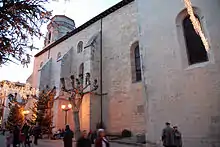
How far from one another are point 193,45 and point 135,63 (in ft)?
22.9

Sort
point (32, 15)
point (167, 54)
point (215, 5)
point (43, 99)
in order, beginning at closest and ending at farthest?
point (32, 15)
point (215, 5)
point (167, 54)
point (43, 99)

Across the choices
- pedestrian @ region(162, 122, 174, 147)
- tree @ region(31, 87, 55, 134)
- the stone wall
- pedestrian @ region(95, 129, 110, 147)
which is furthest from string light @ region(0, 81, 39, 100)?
pedestrian @ region(162, 122, 174, 147)

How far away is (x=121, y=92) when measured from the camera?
16.2 meters

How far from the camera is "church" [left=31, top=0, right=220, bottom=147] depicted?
28.0 feet

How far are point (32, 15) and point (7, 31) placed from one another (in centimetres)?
66

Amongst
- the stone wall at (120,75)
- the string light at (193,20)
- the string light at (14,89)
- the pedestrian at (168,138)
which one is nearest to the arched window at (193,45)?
the string light at (193,20)

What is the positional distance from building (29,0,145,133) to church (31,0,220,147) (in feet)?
0.25

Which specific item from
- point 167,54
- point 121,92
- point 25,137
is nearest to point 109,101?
point 121,92

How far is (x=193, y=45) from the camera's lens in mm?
9797

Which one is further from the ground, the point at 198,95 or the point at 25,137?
the point at 198,95

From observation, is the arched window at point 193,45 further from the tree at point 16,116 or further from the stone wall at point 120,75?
the tree at point 16,116

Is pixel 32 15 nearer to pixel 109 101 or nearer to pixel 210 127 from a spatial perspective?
pixel 210 127

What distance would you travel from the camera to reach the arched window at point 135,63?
1592 cm

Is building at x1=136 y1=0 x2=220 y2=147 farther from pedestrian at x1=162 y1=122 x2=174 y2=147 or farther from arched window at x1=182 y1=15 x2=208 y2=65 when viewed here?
pedestrian at x1=162 y1=122 x2=174 y2=147
